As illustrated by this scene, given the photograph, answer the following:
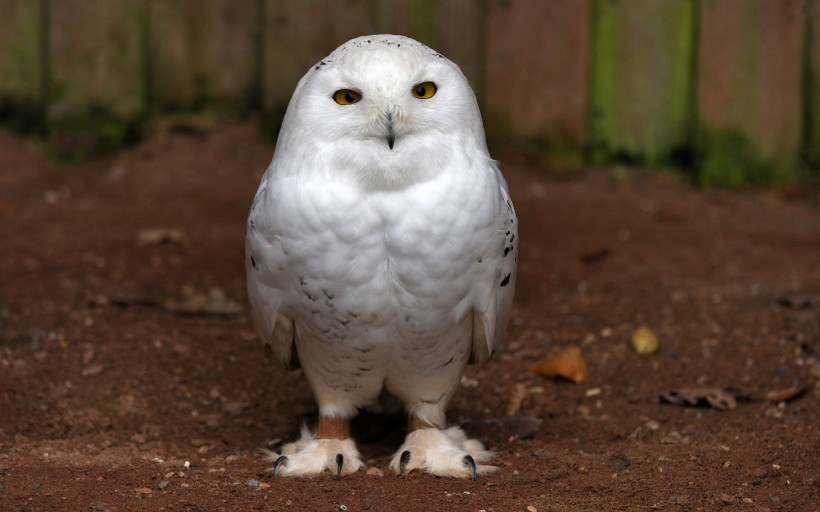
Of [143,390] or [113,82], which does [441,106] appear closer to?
[143,390]

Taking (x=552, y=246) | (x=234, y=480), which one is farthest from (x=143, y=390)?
(x=552, y=246)

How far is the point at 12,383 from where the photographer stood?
153 inches

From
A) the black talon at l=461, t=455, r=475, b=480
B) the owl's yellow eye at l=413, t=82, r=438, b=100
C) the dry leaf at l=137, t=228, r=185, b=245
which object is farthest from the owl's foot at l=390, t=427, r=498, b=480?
the dry leaf at l=137, t=228, r=185, b=245

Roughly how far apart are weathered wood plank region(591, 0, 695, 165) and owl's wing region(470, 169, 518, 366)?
9.23ft

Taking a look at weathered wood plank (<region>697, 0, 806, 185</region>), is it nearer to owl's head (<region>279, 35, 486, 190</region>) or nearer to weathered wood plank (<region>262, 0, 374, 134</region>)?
weathered wood plank (<region>262, 0, 374, 134</region>)

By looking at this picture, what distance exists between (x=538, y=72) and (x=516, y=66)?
127 mm

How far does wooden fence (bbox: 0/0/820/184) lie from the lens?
591 centimetres

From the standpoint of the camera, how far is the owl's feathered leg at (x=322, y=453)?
11.2 feet

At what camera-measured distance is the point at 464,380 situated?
4.41m

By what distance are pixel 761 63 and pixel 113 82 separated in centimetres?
361

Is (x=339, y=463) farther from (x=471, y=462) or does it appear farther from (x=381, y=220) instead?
(x=381, y=220)

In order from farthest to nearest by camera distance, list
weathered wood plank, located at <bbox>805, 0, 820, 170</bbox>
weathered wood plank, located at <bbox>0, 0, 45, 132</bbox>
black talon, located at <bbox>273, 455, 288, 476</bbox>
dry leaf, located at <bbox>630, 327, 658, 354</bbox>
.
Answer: weathered wood plank, located at <bbox>0, 0, 45, 132</bbox>
weathered wood plank, located at <bbox>805, 0, 820, 170</bbox>
dry leaf, located at <bbox>630, 327, 658, 354</bbox>
black talon, located at <bbox>273, 455, 288, 476</bbox>

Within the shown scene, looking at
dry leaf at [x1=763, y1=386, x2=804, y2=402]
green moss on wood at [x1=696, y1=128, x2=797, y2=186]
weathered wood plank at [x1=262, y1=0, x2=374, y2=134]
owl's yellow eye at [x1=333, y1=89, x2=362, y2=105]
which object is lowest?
dry leaf at [x1=763, y1=386, x2=804, y2=402]

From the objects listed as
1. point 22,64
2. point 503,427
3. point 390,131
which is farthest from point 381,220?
point 22,64
